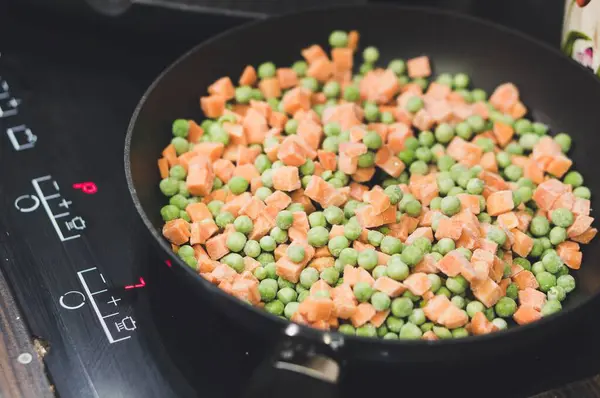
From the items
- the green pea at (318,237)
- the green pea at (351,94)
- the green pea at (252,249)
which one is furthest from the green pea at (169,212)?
the green pea at (351,94)

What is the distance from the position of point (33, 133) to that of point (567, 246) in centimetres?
107

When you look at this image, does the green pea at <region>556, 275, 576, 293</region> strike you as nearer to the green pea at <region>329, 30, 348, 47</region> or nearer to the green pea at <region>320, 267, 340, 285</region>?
the green pea at <region>320, 267, 340, 285</region>

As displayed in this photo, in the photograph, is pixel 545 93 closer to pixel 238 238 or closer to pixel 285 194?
pixel 285 194

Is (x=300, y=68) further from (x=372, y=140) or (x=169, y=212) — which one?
(x=169, y=212)

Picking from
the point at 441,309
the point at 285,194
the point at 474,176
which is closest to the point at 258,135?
the point at 285,194

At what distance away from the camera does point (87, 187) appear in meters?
1.48

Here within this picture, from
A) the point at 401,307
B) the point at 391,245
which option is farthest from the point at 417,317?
the point at 391,245

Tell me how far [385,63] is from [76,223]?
2.48 ft

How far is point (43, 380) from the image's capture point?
1170mm

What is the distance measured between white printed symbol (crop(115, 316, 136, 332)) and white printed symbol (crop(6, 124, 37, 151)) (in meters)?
0.49

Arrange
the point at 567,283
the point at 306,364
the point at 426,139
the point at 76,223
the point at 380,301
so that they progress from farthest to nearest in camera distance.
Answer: the point at 426,139, the point at 76,223, the point at 567,283, the point at 380,301, the point at 306,364

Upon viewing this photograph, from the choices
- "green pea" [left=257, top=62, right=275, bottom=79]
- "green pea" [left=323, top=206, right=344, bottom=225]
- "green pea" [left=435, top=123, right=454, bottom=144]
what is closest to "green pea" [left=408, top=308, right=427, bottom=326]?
"green pea" [left=323, top=206, right=344, bottom=225]

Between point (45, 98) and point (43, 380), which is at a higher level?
point (45, 98)

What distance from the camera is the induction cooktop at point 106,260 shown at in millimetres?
1211
